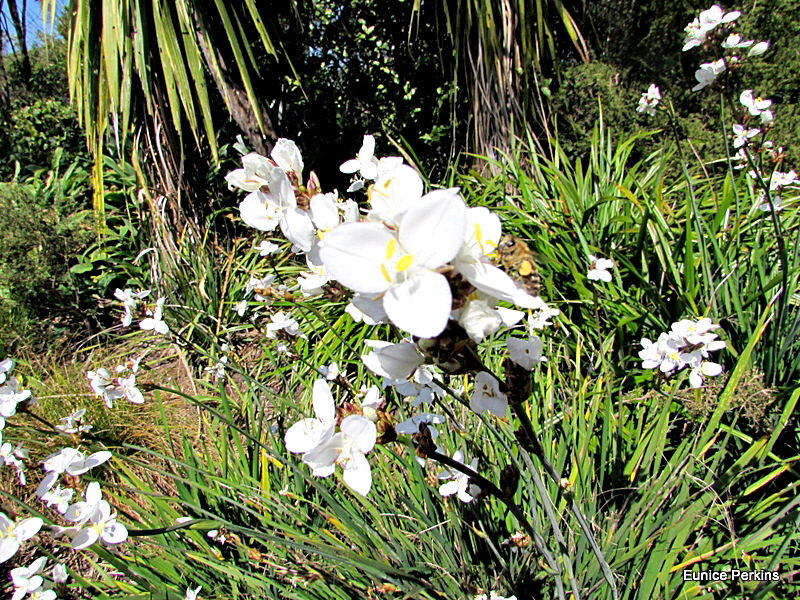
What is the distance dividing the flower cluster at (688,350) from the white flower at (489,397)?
0.83m

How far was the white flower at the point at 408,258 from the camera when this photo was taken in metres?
0.48

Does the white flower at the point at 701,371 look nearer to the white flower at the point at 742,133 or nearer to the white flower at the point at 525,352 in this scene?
the white flower at the point at 525,352

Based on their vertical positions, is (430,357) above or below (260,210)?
below

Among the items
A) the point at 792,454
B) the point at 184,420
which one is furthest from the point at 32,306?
the point at 792,454

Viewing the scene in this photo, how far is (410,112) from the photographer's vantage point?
3.88 m

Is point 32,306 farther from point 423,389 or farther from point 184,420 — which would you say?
point 423,389

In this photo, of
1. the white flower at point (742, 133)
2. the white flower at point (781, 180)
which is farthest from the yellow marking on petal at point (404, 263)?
the white flower at point (781, 180)

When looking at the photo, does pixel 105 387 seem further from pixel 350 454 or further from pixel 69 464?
pixel 350 454

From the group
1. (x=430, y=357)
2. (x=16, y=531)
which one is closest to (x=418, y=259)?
(x=430, y=357)

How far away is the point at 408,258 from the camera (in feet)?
1.65

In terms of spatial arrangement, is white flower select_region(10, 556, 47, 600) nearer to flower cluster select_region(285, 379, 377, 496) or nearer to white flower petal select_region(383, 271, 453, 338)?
flower cluster select_region(285, 379, 377, 496)

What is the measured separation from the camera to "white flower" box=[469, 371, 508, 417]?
680 mm

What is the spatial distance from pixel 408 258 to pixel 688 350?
120cm

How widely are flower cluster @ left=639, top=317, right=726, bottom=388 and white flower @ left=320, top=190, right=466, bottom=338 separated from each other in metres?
1.06
